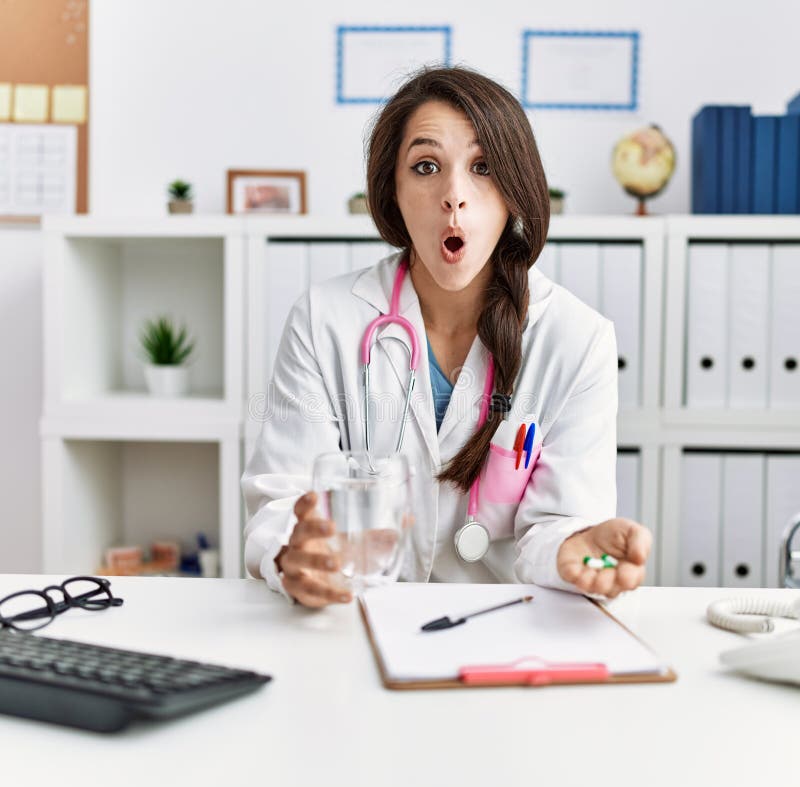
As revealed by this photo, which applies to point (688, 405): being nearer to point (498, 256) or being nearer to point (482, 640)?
point (498, 256)

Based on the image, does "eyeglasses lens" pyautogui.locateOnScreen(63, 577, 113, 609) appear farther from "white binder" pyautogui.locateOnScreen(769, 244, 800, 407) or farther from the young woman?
"white binder" pyautogui.locateOnScreen(769, 244, 800, 407)

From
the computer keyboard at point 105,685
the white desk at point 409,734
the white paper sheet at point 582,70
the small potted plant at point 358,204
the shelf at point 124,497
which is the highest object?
the white paper sheet at point 582,70

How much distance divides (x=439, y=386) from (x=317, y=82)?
1.24 metres

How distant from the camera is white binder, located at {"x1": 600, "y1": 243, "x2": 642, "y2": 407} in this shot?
2037 millimetres

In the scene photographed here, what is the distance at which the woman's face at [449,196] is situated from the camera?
4.20ft

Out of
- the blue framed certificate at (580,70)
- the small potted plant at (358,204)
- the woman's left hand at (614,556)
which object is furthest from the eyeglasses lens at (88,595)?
the blue framed certificate at (580,70)

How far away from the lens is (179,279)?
244 centimetres

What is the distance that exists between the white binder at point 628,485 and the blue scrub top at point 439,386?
780 mm

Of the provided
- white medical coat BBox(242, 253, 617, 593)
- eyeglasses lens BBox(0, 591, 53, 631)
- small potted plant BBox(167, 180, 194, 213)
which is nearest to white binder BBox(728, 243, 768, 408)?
white medical coat BBox(242, 253, 617, 593)

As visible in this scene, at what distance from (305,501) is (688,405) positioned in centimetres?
144

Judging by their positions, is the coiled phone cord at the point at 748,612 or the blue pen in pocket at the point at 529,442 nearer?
the coiled phone cord at the point at 748,612

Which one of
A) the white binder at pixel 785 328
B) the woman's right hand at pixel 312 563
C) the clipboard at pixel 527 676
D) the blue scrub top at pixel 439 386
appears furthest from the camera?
the white binder at pixel 785 328

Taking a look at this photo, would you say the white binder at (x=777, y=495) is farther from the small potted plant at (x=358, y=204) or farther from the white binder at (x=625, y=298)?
the small potted plant at (x=358, y=204)

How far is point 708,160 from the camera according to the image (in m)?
2.07
